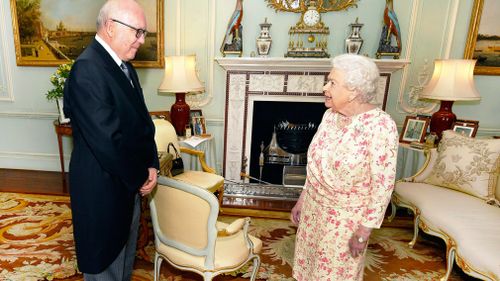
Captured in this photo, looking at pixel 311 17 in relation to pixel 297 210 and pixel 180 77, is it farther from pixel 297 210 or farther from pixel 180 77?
pixel 297 210

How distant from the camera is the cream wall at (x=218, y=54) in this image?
11.5 ft

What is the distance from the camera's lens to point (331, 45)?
3648mm

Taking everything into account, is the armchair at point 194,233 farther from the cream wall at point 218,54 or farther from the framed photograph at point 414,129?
the framed photograph at point 414,129

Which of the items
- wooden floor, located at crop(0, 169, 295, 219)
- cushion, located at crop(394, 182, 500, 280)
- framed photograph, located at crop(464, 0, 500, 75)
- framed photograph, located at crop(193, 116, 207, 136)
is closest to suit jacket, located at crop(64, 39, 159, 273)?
wooden floor, located at crop(0, 169, 295, 219)

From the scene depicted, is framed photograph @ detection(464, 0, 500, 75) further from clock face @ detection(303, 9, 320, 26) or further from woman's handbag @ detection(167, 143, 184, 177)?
woman's handbag @ detection(167, 143, 184, 177)

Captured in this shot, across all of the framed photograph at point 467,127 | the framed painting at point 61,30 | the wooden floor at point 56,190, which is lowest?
the wooden floor at point 56,190

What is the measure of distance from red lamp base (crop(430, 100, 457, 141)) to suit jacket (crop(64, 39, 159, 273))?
3.07m

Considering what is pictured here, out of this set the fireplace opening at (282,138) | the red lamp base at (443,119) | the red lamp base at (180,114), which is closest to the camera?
the red lamp base at (443,119)

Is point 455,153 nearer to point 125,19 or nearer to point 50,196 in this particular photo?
point 125,19

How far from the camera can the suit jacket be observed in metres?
1.24

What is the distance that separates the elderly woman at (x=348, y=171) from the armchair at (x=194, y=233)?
1.35 ft

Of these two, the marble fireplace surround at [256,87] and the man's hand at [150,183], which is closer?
the man's hand at [150,183]

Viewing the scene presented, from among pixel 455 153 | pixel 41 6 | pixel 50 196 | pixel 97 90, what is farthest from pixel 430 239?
pixel 41 6

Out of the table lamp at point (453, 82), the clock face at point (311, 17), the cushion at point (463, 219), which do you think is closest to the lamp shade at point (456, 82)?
the table lamp at point (453, 82)
